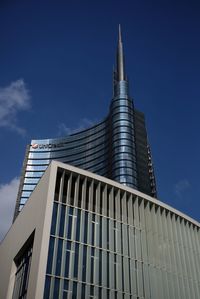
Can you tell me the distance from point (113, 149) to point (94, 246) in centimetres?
6808

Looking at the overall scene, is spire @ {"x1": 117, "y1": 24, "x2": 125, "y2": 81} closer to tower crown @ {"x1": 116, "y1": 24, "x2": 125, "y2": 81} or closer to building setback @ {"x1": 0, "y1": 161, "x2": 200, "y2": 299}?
tower crown @ {"x1": 116, "y1": 24, "x2": 125, "y2": 81}

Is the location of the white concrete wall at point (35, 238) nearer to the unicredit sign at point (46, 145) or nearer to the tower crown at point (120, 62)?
the tower crown at point (120, 62)

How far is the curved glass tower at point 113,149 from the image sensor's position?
3713 inches

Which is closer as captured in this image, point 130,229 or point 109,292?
point 109,292

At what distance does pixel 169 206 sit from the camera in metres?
40.6

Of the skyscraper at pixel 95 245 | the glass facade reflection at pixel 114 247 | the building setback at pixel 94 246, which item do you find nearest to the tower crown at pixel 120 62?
the skyscraper at pixel 95 245

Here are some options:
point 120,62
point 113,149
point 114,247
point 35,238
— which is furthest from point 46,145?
point 35,238

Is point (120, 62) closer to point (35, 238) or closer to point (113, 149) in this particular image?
point (113, 149)

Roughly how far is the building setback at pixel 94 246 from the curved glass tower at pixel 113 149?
169 feet

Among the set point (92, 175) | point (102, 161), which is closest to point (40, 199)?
point (92, 175)

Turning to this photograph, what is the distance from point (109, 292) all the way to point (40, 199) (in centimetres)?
990

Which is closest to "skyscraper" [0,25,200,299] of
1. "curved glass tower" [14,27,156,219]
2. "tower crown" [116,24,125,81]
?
"curved glass tower" [14,27,156,219]

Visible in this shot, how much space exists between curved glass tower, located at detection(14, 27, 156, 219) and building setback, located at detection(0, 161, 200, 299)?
5139cm

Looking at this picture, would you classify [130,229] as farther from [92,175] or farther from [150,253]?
[92,175]
